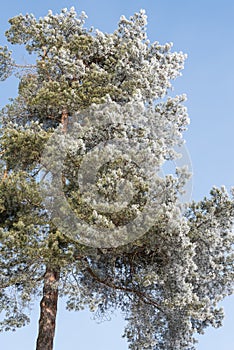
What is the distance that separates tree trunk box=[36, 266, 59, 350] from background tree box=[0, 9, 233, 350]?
0.02 metres

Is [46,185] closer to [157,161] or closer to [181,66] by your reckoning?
[157,161]

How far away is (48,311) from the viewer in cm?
1323

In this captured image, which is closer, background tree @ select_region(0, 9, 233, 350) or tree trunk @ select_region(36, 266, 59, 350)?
background tree @ select_region(0, 9, 233, 350)

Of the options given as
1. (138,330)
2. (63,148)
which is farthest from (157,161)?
(138,330)

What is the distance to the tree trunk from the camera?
506 inches

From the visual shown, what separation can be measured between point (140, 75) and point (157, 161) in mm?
3318

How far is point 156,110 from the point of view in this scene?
47.5ft

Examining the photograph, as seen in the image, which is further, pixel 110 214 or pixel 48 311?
pixel 48 311

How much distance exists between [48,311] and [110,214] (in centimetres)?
336

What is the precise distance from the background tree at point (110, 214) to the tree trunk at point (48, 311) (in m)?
0.02

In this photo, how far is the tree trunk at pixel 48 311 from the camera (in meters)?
12.8

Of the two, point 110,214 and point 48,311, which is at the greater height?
point 110,214

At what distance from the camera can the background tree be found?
39.1 feet

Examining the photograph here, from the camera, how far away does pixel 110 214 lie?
1147cm
